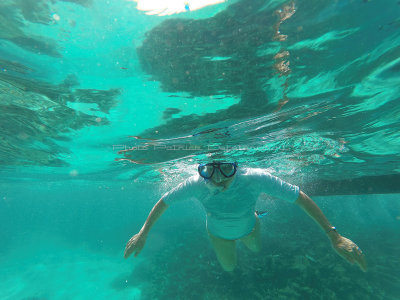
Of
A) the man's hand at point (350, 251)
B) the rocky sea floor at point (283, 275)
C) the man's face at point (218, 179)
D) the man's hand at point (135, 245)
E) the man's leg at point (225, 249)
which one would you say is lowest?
the rocky sea floor at point (283, 275)

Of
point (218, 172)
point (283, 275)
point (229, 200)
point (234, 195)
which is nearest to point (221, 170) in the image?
point (218, 172)

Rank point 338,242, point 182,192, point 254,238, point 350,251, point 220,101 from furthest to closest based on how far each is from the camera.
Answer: point 220,101 → point 254,238 → point 182,192 → point 338,242 → point 350,251

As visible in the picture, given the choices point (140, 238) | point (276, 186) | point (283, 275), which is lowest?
point (283, 275)

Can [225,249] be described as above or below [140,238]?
below

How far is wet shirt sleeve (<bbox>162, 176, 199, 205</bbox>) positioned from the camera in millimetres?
5102

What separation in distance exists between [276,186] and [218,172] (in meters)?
1.45

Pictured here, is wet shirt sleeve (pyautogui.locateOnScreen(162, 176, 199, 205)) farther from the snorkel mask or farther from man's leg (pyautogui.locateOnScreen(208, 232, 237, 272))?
man's leg (pyautogui.locateOnScreen(208, 232, 237, 272))

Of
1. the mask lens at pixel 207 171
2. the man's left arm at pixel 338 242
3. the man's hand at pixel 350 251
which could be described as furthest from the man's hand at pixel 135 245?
the man's hand at pixel 350 251

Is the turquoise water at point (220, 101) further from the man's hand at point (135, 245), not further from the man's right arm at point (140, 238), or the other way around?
the man's hand at point (135, 245)

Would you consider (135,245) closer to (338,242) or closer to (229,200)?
(229,200)

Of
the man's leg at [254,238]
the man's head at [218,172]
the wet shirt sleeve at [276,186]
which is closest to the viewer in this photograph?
the wet shirt sleeve at [276,186]

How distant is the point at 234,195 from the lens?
17.7 feet

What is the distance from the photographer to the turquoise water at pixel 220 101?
15.0ft

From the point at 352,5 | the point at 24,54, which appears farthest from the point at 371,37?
the point at 24,54
